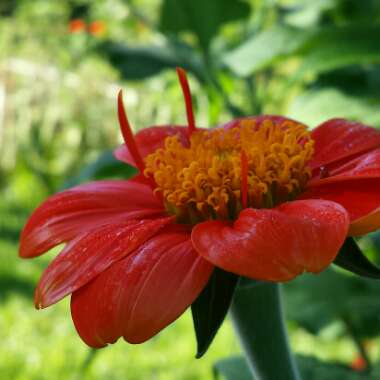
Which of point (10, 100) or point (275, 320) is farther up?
point (275, 320)

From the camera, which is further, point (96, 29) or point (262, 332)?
point (96, 29)

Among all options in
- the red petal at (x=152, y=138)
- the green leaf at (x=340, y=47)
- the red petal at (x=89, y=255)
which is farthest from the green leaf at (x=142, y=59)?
the red petal at (x=89, y=255)

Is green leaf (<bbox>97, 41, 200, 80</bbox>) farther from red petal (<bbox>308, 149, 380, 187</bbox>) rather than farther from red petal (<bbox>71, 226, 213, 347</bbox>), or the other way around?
red petal (<bbox>71, 226, 213, 347</bbox>)

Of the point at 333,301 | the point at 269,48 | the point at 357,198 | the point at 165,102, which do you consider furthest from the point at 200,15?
the point at 165,102

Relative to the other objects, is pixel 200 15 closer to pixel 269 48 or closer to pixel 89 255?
pixel 269 48

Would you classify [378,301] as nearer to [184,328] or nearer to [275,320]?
[275,320]

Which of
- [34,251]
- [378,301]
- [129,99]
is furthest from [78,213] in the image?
[129,99]
